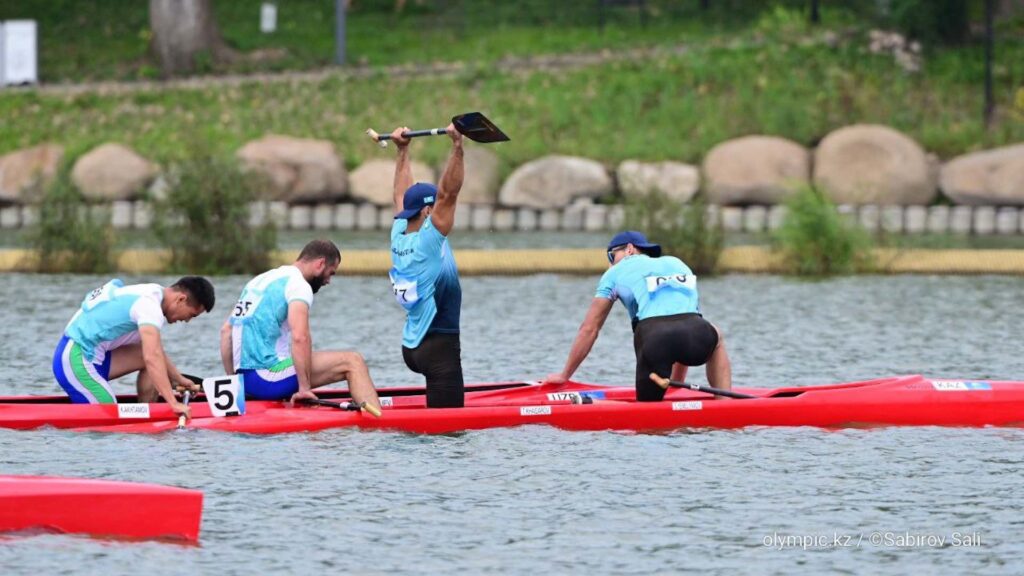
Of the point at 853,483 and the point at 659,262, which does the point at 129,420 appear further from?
the point at 853,483

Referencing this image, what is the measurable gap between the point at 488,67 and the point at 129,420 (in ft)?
84.2

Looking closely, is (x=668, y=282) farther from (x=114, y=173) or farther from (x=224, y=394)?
(x=114, y=173)

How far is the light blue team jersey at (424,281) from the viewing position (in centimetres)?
1316

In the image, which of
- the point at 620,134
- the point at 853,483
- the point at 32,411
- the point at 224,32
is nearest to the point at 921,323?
the point at 853,483

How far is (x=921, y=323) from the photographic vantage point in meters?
20.9

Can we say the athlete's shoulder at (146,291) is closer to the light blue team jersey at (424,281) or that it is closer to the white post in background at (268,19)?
the light blue team jersey at (424,281)

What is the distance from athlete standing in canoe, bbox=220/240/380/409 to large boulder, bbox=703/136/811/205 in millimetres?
18590

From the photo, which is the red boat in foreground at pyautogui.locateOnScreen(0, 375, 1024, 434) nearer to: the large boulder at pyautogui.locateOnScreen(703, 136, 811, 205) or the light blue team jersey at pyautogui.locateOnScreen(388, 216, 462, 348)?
the light blue team jersey at pyautogui.locateOnScreen(388, 216, 462, 348)

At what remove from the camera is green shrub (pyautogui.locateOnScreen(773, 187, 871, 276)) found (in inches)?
976

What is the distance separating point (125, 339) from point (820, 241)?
527 inches

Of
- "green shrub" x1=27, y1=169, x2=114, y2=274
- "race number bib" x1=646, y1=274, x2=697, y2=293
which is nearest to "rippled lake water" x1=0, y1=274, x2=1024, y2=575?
"race number bib" x1=646, y1=274, x2=697, y2=293

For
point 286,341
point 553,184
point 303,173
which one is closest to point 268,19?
point 303,173

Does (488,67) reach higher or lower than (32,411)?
higher

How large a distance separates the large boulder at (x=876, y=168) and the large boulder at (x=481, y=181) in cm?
522
